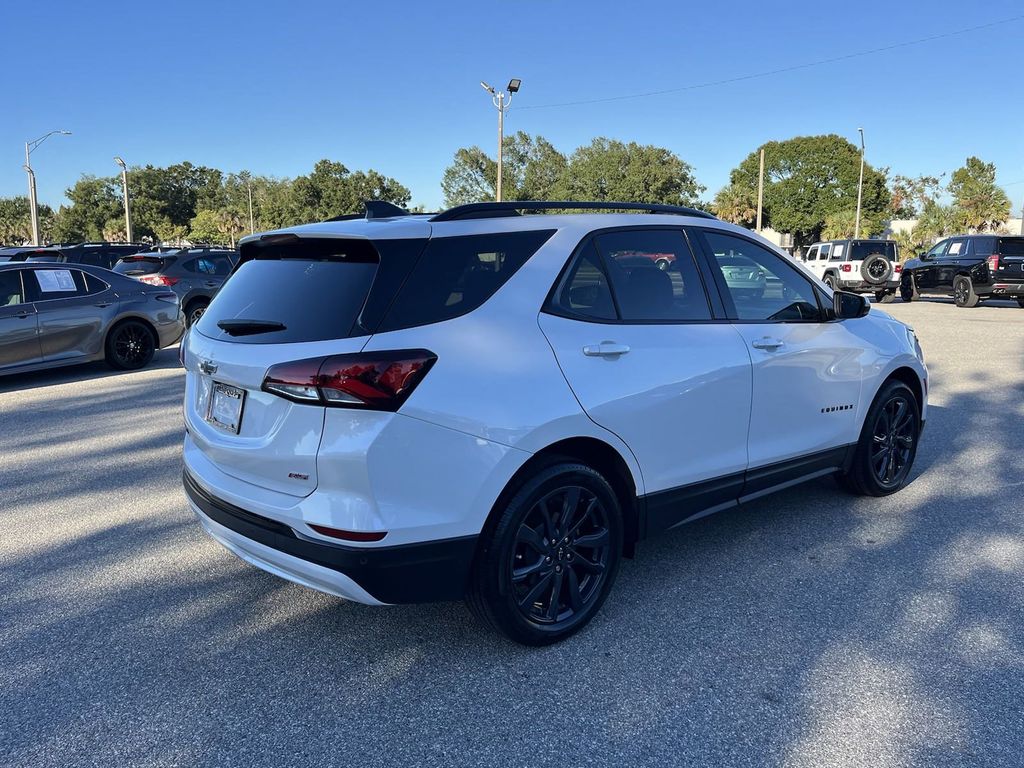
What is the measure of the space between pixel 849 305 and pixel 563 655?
2729 mm

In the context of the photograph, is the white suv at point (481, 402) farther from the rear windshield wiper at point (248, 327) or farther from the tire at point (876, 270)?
the tire at point (876, 270)

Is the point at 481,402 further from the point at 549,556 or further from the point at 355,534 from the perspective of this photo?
the point at 549,556

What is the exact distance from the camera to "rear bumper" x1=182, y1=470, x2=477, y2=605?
8.74 ft

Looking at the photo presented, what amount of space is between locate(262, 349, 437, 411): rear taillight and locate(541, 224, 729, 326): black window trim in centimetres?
68

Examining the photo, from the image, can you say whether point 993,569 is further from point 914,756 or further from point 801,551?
point 914,756

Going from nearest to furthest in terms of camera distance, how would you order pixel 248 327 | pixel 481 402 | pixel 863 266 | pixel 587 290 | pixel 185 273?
pixel 481 402, pixel 248 327, pixel 587 290, pixel 185 273, pixel 863 266

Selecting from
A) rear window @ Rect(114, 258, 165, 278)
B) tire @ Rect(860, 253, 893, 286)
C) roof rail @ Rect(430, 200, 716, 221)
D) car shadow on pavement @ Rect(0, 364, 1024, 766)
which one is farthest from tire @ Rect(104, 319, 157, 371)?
tire @ Rect(860, 253, 893, 286)

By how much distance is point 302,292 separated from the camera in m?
2.95

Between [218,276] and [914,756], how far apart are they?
14623 mm

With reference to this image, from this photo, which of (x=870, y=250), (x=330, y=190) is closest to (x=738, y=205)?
(x=330, y=190)

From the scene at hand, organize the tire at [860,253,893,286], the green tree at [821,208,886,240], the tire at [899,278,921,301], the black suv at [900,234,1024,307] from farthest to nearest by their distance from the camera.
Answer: the green tree at [821,208,886,240] → the tire at [860,253,893,286] → the tire at [899,278,921,301] → the black suv at [900,234,1024,307]

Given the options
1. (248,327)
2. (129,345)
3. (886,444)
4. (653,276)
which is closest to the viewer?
(248,327)

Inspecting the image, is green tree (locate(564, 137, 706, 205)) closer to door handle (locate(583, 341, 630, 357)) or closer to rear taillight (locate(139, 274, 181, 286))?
rear taillight (locate(139, 274, 181, 286))

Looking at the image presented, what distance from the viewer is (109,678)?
2.93 meters
